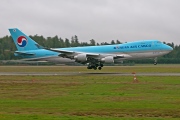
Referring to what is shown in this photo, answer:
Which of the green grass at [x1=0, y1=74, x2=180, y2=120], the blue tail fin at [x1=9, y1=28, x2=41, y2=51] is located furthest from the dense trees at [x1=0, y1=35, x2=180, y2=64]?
the green grass at [x1=0, y1=74, x2=180, y2=120]

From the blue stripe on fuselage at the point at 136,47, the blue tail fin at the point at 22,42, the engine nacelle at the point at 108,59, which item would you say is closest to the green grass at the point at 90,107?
the engine nacelle at the point at 108,59

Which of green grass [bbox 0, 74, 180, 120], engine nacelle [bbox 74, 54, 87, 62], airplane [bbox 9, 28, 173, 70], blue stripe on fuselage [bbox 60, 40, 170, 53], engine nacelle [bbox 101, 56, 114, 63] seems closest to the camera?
green grass [bbox 0, 74, 180, 120]

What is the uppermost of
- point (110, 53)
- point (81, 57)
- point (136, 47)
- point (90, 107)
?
point (136, 47)

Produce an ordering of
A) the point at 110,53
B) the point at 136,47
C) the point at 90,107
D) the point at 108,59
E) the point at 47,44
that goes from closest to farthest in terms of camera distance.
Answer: the point at 90,107
the point at 108,59
the point at 136,47
the point at 110,53
the point at 47,44

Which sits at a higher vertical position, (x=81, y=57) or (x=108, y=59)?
(x=81, y=57)

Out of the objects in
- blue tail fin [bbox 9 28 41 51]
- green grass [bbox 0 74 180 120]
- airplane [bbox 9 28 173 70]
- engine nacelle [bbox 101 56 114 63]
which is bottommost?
green grass [bbox 0 74 180 120]

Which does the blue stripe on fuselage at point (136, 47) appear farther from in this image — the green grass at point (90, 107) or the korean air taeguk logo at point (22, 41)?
the green grass at point (90, 107)

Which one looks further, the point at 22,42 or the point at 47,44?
the point at 47,44

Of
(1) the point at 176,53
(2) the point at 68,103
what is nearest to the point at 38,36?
(1) the point at 176,53

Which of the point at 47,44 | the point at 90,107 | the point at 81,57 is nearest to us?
the point at 90,107

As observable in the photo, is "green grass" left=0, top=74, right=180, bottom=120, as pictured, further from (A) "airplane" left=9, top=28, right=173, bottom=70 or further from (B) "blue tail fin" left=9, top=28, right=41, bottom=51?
(B) "blue tail fin" left=9, top=28, right=41, bottom=51

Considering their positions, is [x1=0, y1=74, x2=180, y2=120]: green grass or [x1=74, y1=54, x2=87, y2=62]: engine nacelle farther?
[x1=74, y1=54, x2=87, y2=62]: engine nacelle

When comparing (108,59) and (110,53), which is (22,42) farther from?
(108,59)

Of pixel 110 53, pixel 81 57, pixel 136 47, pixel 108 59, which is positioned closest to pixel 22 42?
pixel 81 57
